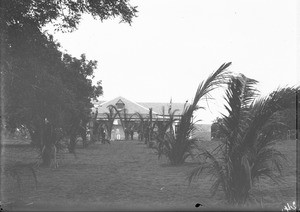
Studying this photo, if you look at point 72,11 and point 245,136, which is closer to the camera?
point 245,136

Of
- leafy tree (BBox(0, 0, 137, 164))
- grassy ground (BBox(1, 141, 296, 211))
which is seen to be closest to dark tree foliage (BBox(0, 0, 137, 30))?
leafy tree (BBox(0, 0, 137, 164))

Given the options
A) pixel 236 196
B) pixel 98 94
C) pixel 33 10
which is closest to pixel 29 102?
pixel 33 10

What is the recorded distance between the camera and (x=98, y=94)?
1495cm

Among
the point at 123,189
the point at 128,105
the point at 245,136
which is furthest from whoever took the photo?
the point at 128,105

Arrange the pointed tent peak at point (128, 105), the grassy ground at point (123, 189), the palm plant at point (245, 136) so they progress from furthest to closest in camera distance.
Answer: the pointed tent peak at point (128, 105) < the grassy ground at point (123, 189) < the palm plant at point (245, 136)

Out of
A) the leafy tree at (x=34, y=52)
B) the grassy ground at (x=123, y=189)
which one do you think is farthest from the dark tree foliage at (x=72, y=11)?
the grassy ground at (x=123, y=189)

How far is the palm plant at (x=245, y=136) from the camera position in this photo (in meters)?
4.72

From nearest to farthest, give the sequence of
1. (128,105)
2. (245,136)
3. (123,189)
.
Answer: (245,136)
(123,189)
(128,105)

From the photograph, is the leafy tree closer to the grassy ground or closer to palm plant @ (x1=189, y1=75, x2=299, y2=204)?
the grassy ground

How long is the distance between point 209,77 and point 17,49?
2716 millimetres

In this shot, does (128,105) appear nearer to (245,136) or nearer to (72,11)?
(72,11)

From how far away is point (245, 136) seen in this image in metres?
4.82

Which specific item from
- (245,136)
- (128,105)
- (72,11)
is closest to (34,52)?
(72,11)

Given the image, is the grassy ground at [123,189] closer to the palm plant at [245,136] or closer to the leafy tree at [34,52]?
the palm plant at [245,136]
